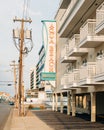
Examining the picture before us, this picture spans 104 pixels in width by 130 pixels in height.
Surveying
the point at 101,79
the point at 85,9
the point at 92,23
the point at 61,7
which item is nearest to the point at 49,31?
the point at 61,7

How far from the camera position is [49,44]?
4753cm

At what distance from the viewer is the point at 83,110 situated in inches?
1890

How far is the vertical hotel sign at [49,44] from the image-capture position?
46381 millimetres

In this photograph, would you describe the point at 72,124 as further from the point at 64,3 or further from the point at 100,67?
the point at 64,3

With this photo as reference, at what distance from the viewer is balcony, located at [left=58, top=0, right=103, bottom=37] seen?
84.7 feet

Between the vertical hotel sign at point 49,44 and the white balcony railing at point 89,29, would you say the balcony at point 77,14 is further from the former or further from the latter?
the vertical hotel sign at point 49,44

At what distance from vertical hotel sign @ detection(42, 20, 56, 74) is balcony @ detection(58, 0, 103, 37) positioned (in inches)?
331

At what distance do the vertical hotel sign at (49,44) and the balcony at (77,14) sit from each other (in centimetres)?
841

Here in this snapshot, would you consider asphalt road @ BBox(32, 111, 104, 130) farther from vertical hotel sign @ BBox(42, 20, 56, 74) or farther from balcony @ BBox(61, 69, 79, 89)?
vertical hotel sign @ BBox(42, 20, 56, 74)

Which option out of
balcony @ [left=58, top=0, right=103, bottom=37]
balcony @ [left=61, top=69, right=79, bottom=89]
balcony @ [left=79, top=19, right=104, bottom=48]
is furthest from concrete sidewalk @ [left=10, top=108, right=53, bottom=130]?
balcony @ [left=58, top=0, right=103, bottom=37]

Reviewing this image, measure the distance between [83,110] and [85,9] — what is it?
76.7 ft

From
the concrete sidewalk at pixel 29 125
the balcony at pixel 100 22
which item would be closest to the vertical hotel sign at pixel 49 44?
the concrete sidewalk at pixel 29 125

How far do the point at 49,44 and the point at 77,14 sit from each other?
737 inches

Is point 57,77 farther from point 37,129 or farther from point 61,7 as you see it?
point 37,129
